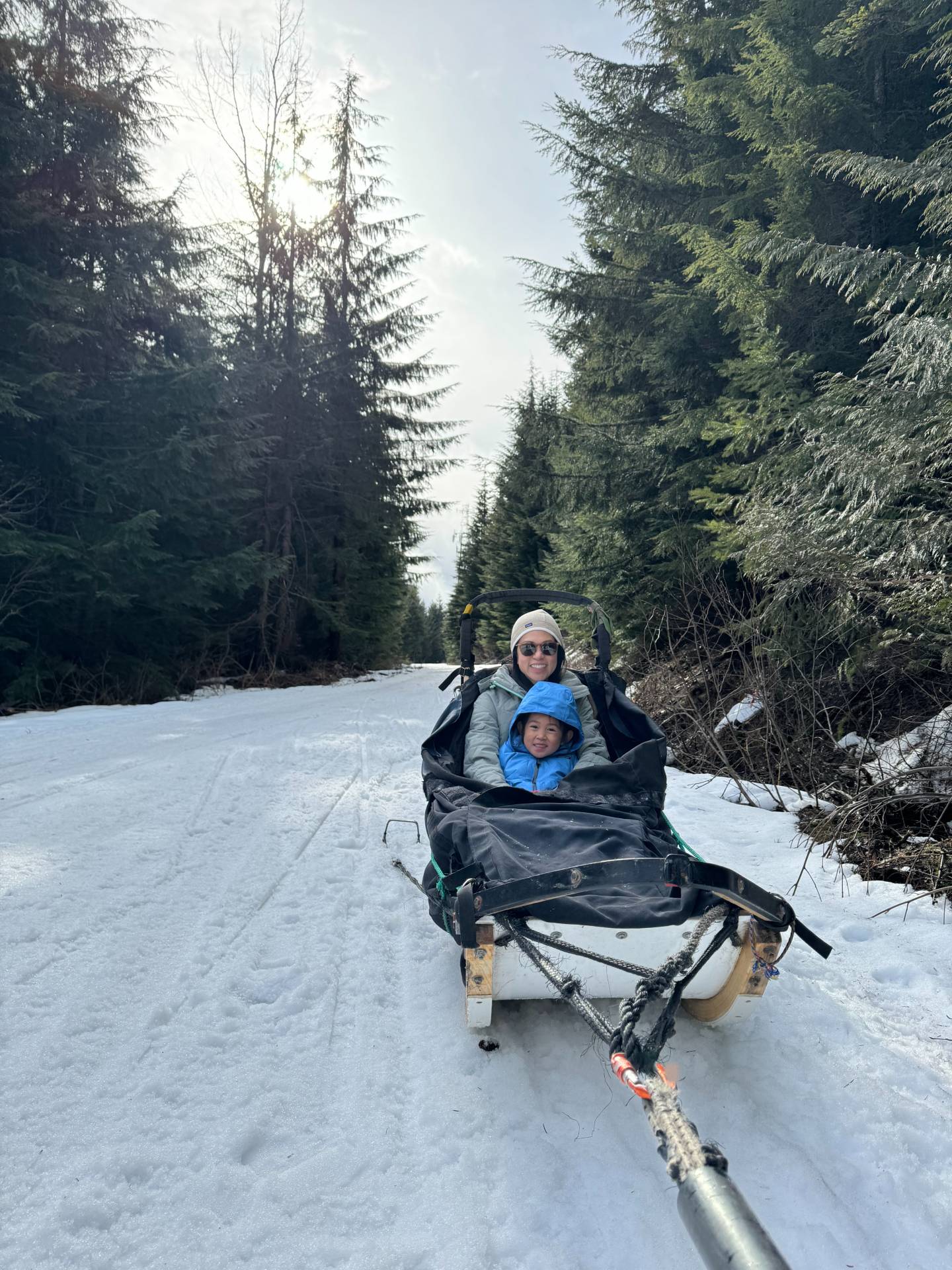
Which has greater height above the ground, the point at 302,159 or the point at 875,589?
the point at 302,159

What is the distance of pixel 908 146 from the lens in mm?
5766

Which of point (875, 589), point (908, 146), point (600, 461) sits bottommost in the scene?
point (875, 589)

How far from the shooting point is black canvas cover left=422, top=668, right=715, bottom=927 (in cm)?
196

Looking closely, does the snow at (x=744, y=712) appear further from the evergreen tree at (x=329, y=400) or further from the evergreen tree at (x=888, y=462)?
the evergreen tree at (x=329, y=400)

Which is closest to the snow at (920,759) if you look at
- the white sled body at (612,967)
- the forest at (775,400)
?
the forest at (775,400)

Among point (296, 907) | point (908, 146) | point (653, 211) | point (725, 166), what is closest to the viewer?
point (296, 907)

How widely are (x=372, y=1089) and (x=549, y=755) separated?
158 centimetres

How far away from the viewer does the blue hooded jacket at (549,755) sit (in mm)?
3074

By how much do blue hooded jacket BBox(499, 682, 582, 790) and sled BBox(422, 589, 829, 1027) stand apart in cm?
40

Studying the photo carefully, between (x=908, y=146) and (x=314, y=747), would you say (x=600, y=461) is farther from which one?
(x=314, y=747)

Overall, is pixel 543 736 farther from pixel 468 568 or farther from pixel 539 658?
pixel 468 568

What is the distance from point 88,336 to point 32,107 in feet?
9.24

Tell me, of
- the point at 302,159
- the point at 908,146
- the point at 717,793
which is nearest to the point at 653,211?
the point at 908,146

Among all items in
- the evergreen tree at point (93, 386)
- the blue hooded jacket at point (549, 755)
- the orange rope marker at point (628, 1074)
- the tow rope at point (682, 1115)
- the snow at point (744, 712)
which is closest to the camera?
the tow rope at point (682, 1115)
